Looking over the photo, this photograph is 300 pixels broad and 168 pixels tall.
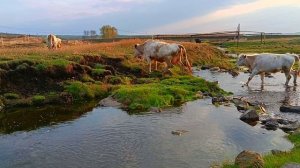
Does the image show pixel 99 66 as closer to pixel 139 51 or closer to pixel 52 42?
pixel 139 51

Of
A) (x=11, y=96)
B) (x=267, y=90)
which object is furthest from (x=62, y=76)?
(x=267, y=90)

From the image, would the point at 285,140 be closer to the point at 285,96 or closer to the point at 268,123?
the point at 268,123

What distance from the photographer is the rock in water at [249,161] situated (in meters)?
11.6

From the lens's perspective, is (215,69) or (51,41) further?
(215,69)

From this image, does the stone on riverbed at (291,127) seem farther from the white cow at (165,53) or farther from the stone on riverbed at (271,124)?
the white cow at (165,53)

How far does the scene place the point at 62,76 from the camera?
26.4 meters

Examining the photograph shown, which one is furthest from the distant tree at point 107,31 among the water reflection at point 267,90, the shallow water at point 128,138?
the shallow water at point 128,138

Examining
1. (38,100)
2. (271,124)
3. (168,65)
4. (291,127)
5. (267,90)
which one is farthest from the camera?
(168,65)

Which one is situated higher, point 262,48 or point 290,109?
point 262,48

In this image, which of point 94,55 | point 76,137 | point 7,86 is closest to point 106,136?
point 76,137

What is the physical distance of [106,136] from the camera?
53.3 feet

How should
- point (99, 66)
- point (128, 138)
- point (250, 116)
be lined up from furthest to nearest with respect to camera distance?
1. point (99, 66)
2. point (250, 116)
3. point (128, 138)

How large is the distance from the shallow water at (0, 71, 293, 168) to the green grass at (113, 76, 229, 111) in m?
1.37

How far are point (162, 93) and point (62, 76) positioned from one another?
6.96 m
